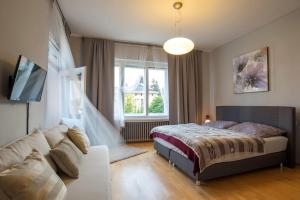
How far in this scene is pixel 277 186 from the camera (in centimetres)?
244

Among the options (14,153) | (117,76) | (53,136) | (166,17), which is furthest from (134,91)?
(14,153)

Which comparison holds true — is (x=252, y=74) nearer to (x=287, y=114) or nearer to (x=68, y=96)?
(x=287, y=114)

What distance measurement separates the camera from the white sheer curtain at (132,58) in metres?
4.81

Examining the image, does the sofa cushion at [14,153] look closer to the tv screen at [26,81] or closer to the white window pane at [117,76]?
the tv screen at [26,81]

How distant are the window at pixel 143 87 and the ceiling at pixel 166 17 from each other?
0.82 m

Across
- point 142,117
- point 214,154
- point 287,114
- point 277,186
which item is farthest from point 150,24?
point 277,186

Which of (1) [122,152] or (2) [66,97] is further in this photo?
(1) [122,152]

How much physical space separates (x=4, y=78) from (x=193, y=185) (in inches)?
95.9

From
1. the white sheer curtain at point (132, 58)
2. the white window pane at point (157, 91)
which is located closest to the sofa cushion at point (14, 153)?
the white sheer curtain at point (132, 58)

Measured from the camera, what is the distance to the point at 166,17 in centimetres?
347

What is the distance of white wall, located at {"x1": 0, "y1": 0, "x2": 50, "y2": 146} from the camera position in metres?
1.57

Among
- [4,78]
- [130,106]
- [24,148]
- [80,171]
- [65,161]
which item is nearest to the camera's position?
[24,148]

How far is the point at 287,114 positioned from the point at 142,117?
3.25 m

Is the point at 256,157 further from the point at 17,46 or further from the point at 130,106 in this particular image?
the point at 17,46
